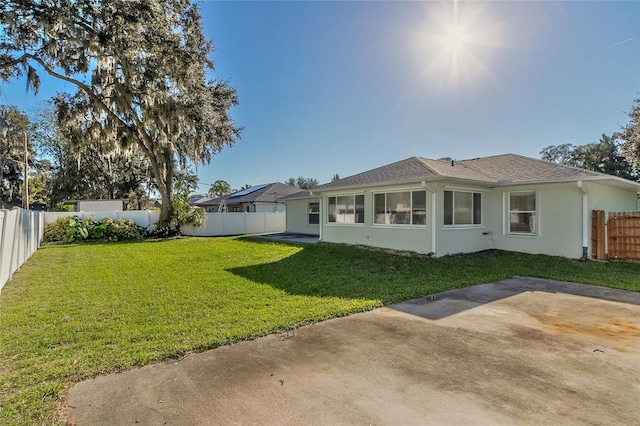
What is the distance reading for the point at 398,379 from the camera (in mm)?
3164

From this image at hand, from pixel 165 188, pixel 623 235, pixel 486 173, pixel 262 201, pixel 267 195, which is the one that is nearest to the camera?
pixel 623 235

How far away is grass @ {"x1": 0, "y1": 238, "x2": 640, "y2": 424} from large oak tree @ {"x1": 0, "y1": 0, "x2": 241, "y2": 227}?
21.9 ft

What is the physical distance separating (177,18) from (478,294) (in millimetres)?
16177

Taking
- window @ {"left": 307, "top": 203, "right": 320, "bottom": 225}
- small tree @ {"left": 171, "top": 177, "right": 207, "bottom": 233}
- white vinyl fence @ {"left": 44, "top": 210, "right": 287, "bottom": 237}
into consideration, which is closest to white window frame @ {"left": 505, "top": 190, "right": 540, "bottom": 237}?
window @ {"left": 307, "top": 203, "right": 320, "bottom": 225}

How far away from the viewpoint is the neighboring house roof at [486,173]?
32.6 feet

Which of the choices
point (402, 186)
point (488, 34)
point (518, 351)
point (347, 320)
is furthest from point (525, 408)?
point (488, 34)

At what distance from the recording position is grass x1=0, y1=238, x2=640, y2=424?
11.5ft

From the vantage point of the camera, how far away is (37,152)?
28891 millimetres

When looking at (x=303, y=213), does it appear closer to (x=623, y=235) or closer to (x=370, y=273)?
(x=370, y=273)

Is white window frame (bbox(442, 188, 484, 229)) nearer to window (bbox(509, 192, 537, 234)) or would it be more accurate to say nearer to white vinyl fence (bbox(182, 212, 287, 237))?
window (bbox(509, 192, 537, 234))

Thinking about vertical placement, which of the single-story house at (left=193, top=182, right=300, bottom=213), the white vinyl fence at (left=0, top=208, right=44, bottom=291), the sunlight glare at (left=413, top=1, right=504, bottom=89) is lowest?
the white vinyl fence at (left=0, top=208, right=44, bottom=291)

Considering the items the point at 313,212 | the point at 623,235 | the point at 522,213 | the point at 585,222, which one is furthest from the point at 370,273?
the point at 313,212

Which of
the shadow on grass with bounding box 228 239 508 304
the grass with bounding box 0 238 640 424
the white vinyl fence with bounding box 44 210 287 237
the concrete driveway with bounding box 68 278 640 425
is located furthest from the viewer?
the white vinyl fence with bounding box 44 210 287 237

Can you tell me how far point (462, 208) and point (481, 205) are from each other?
1076 millimetres
